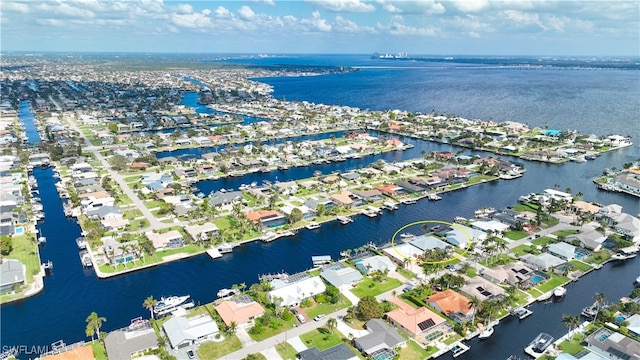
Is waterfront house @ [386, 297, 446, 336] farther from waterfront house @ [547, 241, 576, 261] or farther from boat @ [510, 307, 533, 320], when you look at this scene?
waterfront house @ [547, 241, 576, 261]

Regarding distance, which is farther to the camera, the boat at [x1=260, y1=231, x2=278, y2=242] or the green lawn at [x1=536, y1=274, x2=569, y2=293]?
the boat at [x1=260, y1=231, x2=278, y2=242]

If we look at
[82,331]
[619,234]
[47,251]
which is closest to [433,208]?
[619,234]

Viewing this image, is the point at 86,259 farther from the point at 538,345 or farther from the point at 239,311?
the point at 538,345

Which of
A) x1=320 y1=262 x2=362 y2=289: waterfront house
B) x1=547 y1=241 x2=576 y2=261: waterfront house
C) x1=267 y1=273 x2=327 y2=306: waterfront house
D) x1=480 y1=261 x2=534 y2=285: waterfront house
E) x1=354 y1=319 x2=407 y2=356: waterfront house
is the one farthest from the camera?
x1=547 y1=241 x2=576 y2=261: waterfront house

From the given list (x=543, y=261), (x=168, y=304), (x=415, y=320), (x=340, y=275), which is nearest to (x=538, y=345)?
(x=415, y=320)

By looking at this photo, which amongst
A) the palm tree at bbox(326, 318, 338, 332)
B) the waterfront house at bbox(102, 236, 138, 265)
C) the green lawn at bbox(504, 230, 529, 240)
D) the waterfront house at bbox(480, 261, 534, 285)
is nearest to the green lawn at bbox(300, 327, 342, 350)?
the palm tree at bbox(326, 318, 338, 332)

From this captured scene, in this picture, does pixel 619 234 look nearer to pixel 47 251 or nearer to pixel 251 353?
pixel 251 353

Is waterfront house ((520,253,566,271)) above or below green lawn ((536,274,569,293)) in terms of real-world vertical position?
above
